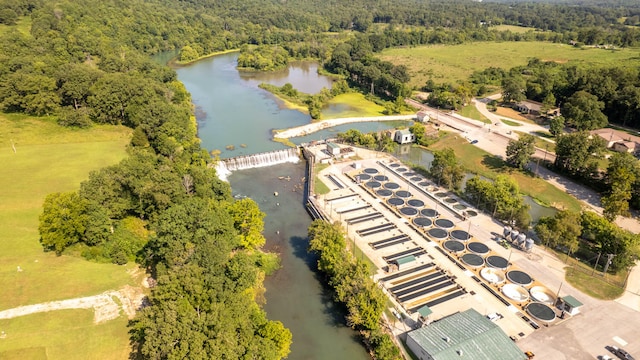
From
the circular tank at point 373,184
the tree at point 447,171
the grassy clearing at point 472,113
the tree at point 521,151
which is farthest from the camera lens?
the grassy clearing at point 472,113

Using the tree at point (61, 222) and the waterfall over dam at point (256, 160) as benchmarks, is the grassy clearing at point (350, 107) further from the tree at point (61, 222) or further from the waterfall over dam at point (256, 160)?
the tree at point (61, 222)

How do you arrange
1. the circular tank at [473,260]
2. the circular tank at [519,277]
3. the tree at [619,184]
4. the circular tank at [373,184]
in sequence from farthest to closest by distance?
the circular tank at [373,184] < the tree at [619,184] < the circular tank at [473,260] < the circular tank at [519,277]

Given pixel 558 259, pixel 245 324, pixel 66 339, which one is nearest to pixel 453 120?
pixel 558 259

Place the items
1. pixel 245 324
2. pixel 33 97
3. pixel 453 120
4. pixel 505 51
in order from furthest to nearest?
pixel 505 51
pixel 453 120
pixel 33 97
pixel 245 324

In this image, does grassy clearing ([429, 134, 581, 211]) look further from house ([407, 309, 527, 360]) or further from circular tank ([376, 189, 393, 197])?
house ([407, 309, 527, 360])

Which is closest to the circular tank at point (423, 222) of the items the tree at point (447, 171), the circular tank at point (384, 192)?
the circular tank at point (384, 192)

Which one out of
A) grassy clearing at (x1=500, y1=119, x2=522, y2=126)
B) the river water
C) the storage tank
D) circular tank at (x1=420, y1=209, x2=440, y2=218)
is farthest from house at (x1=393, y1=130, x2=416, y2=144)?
the storage tank

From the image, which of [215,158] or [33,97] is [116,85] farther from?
[215,158]
